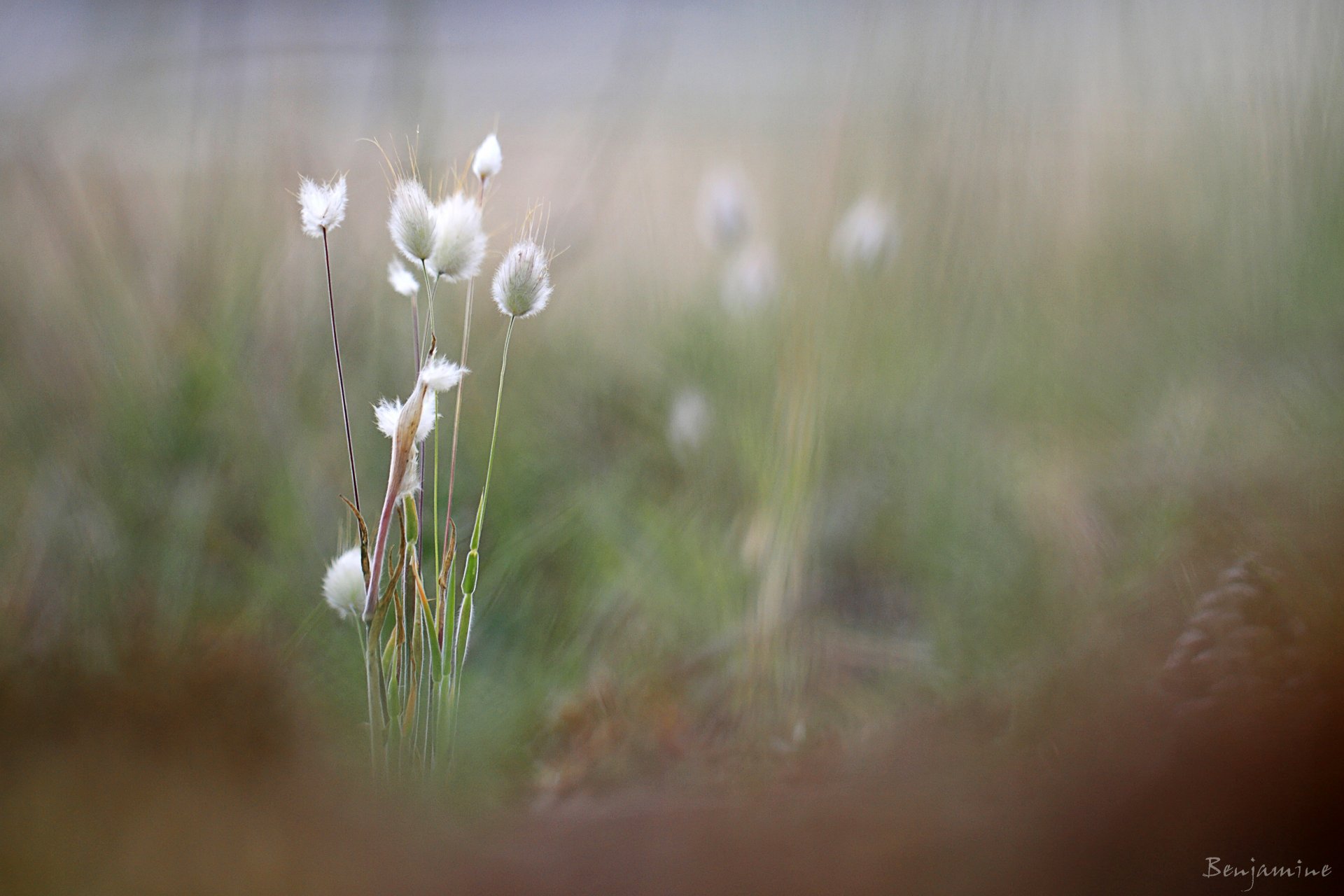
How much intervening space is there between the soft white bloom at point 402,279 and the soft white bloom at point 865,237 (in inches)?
10.6

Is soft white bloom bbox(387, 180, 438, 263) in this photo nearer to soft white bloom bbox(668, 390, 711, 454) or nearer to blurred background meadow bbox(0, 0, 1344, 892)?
blurred background meadow bbox(0, 0, 1344, 892)

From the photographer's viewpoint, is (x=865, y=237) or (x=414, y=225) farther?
(x=865, y=237)

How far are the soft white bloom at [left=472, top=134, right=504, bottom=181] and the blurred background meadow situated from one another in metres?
0.03

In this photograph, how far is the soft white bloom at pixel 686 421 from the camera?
0.53m

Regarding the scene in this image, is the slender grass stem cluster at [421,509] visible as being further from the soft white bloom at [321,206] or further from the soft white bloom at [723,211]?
the soft white bloom at [723,211]

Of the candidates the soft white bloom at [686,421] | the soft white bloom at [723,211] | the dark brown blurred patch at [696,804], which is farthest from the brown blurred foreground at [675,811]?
the soft white bloom at [723,211]

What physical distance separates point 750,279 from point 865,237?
84 mm

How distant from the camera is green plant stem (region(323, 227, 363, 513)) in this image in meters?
0.45

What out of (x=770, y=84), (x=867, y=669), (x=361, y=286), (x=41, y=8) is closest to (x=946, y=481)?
(x=867, y=669)

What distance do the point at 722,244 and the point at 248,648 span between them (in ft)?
1.23

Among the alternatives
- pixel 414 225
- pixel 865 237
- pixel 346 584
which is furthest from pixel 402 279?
pixel 865 237

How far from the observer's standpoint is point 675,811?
0.47 metres

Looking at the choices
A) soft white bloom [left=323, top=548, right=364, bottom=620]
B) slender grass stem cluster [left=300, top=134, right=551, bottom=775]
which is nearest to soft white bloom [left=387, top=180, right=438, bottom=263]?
slender grass stem cluster [left=300, top=134, right=551, bottom=775]

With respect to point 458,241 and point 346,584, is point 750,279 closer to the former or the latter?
point 458,241
